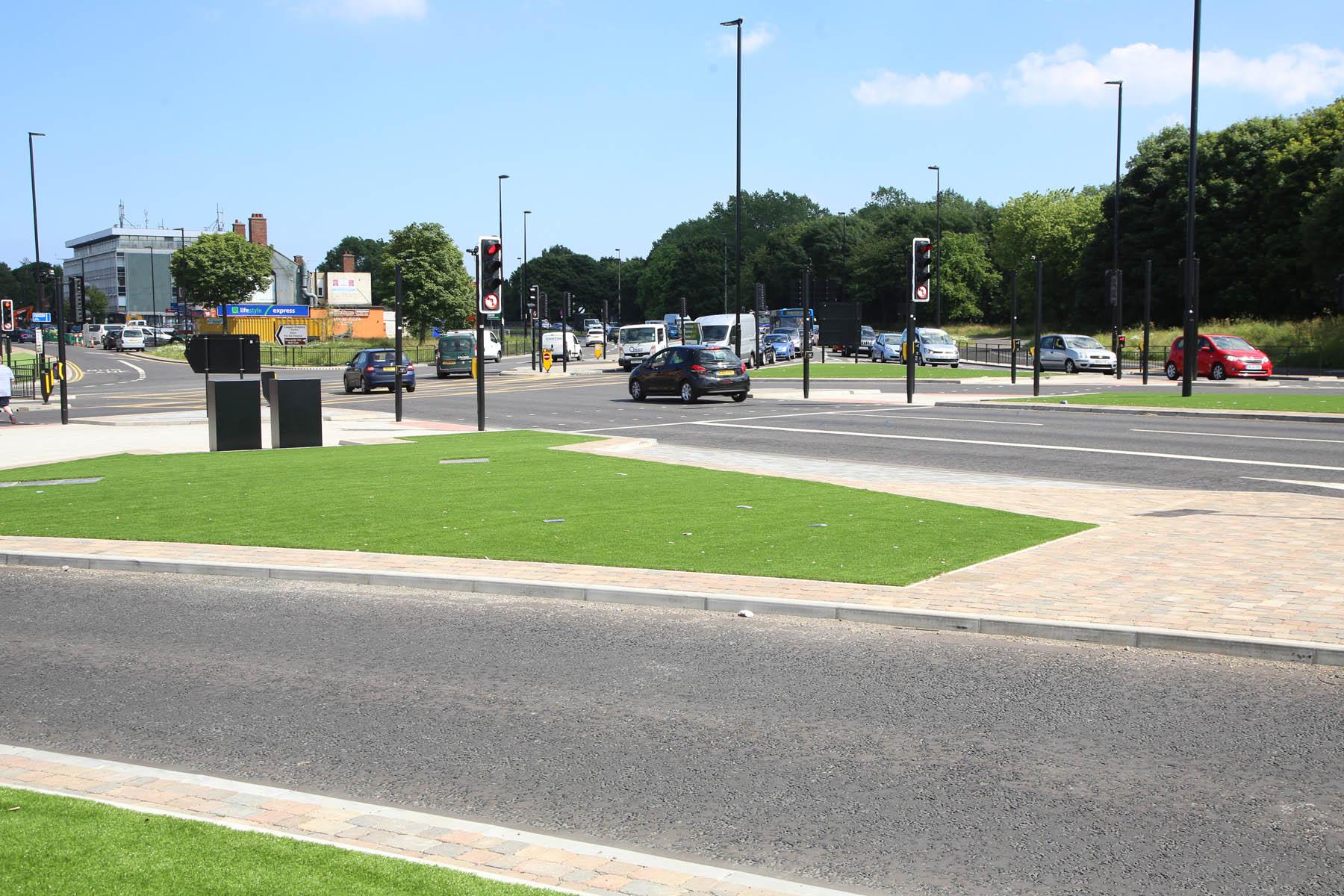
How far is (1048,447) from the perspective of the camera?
2009cm

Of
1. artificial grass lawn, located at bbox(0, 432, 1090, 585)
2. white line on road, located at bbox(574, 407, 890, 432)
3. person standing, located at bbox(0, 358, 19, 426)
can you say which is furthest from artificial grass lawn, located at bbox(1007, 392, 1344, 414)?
person standing, located at bbox(0, 358, 19, 426)

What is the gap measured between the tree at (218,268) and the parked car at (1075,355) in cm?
6927

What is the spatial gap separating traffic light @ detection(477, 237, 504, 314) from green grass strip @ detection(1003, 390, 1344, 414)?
14.2 m

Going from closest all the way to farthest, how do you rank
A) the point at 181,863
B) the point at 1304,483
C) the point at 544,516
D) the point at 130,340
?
the point at 181,863 → the point at 544,516 → the point at 1304,483 → the point at 130,340

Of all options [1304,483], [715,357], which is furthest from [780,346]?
[1304,483]

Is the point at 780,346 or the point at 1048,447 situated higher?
the point at 780,346

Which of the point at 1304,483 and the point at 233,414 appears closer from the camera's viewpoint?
the point at 1304,483

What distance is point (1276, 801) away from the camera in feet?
16.2

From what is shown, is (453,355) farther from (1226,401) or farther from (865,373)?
(1226,401)

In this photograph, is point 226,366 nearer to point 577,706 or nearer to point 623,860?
point 577,706

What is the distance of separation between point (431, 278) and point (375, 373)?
190ft

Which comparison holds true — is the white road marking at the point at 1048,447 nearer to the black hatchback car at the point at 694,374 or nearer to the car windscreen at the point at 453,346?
the black hatchback car at the point at 694,374

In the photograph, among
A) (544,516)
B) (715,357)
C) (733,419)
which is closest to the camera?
(544,516)

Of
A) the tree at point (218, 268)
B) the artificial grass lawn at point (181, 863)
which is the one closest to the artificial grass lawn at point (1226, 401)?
the artificial grass lawn at point (181, 863)
